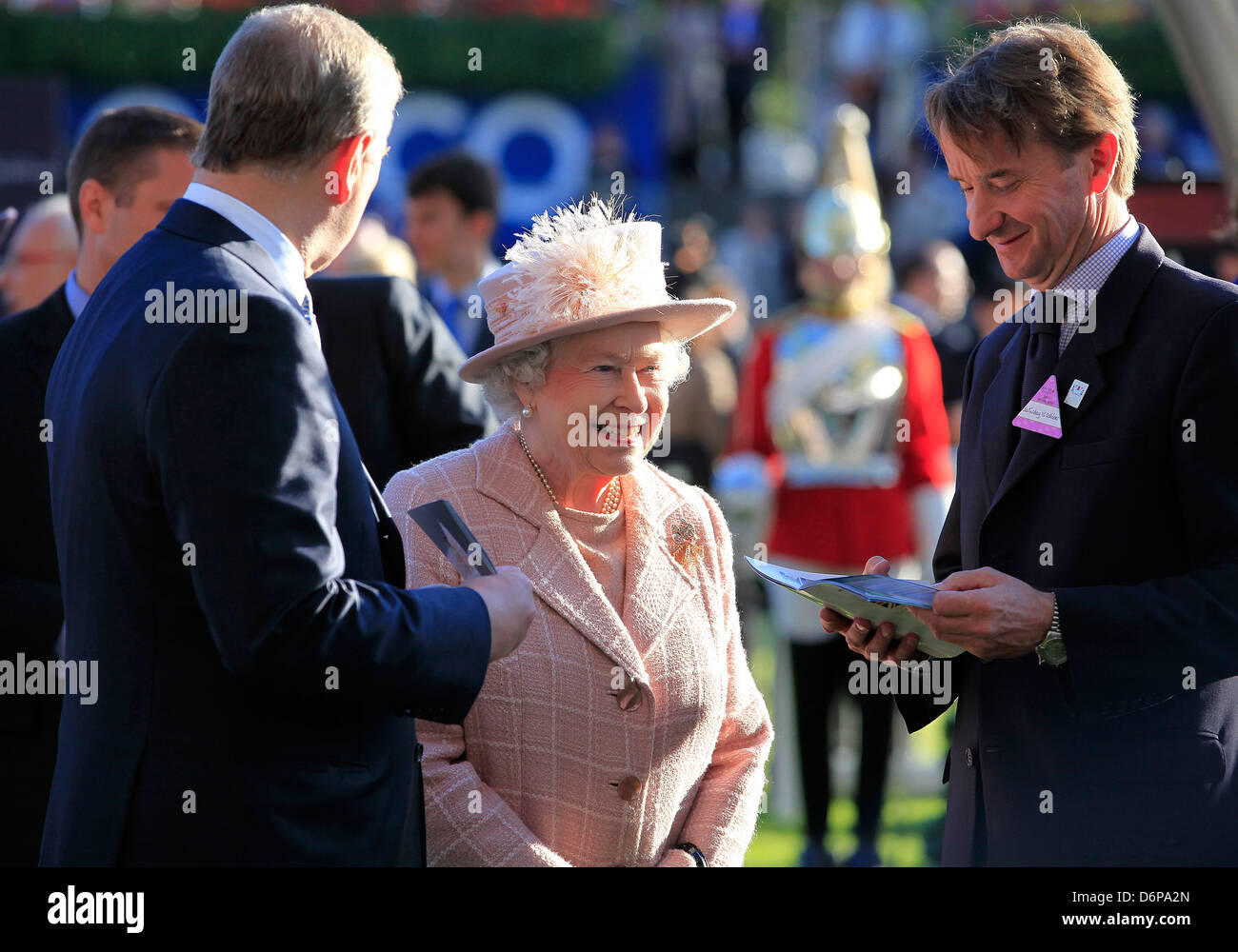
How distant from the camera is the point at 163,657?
7.37 ft

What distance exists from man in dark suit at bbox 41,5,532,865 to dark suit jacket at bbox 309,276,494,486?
65.1 inches

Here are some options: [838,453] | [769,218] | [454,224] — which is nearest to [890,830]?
[838,453]

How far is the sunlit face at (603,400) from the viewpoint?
3096 millimetres

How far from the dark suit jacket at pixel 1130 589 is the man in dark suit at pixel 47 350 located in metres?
2.19

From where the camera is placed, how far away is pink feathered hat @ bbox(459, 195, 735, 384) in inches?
122

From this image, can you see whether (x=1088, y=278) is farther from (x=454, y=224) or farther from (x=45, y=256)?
(x=454, y=224)

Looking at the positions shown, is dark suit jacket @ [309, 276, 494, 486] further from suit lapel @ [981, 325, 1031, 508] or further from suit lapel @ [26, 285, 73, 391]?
suit lapel @ [981, 325, 1031, 508]

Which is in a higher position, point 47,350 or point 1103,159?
point 1103,159

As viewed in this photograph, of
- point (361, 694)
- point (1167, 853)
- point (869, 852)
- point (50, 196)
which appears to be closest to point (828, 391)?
point (869, 852)

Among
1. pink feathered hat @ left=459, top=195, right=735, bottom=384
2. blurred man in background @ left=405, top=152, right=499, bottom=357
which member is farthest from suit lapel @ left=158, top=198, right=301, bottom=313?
blurred man in background @ left=405, top=152, right=499, bottom=357

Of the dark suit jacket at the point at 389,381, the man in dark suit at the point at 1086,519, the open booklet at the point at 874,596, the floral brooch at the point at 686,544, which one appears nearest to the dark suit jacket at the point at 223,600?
the open booklet at the point at 874,596

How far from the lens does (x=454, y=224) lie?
20.8 feet

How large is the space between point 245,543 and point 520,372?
1.17 m

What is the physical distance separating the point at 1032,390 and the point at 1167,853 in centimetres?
93
